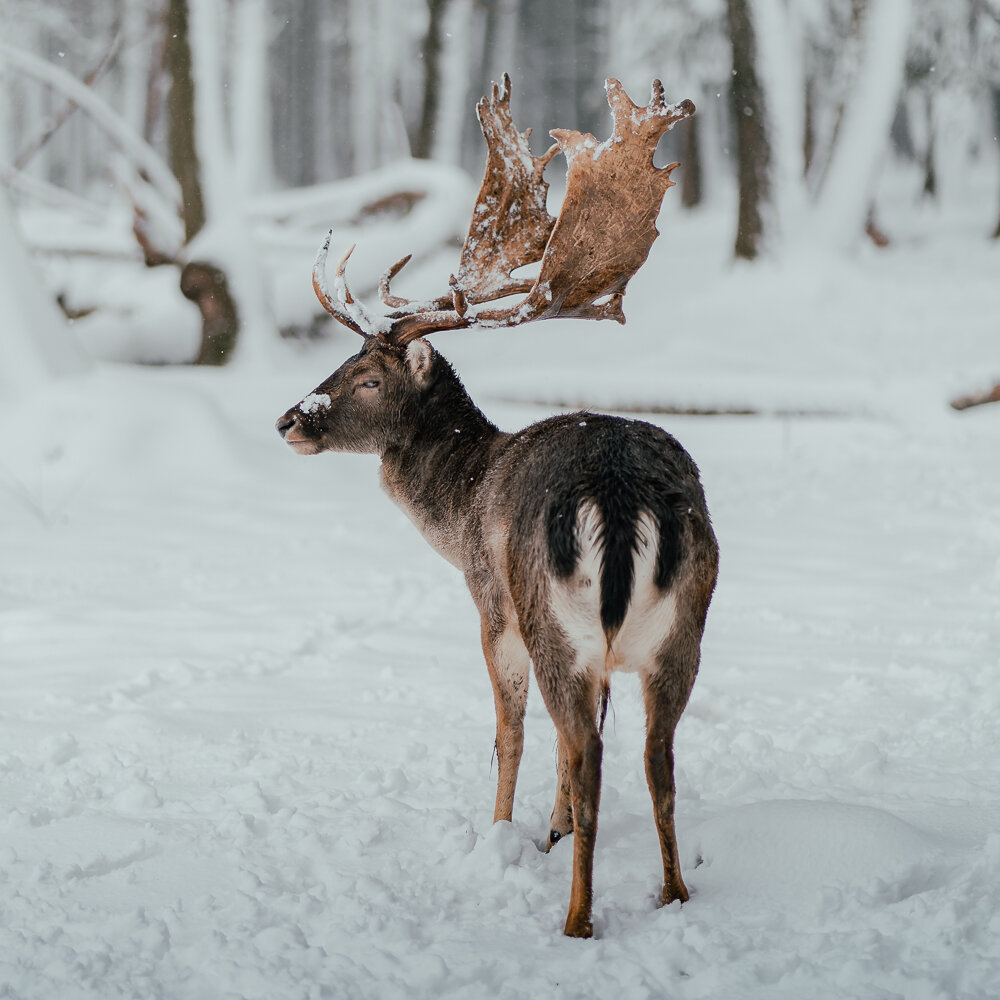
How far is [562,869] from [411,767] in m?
1.02

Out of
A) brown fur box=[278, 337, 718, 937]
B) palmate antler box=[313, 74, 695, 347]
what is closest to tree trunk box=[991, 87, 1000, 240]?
palmate antler box=[313, 74, 695, 347]

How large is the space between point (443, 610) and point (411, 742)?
2.01 m

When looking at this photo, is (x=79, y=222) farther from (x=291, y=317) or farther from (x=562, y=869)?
(x=562, y=869)

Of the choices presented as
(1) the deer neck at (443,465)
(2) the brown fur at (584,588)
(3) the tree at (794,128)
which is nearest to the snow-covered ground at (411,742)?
(2) the brown fur at (584,588)

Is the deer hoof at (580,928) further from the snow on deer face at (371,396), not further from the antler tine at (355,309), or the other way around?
the antler tine at (355,309)

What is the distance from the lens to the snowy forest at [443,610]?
3.39 meters

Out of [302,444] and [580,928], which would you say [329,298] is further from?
Answer: [580,928]

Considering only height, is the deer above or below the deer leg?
above

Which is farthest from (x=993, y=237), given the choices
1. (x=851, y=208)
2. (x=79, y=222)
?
(x=79, y=222)

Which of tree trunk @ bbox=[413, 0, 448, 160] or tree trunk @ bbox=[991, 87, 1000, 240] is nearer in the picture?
tree trunk @ bbox=[413, 0, 448, 160]

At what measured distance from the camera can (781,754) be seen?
4.83 metres

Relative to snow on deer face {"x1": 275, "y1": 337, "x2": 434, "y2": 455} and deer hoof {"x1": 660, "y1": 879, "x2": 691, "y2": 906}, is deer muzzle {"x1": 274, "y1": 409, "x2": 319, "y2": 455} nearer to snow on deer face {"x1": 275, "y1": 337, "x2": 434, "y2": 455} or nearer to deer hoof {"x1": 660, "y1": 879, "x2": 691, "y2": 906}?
snow on deer face {"x1": 275, "y1": 337, "x2": 434, "y2": 455}

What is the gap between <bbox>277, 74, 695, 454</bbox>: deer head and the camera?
453cm

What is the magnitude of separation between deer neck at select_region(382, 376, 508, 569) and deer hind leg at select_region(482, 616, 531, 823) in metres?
0.37
